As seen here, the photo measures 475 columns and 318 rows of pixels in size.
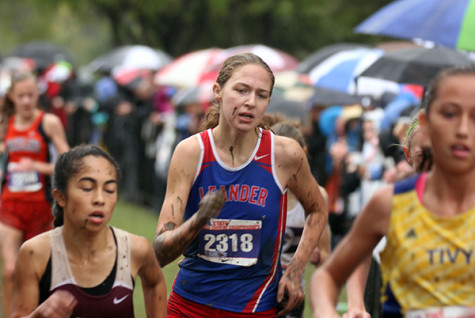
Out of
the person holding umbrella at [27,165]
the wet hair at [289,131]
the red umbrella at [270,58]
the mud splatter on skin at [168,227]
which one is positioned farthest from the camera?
the red umbrella at [270,58]

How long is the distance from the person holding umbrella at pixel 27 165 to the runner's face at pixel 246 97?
131 inches

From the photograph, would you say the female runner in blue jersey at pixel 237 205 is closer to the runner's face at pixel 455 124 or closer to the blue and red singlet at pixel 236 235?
the blue and red singlet at pixel 236 235

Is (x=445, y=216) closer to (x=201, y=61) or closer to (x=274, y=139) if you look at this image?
(x=274, y=139)

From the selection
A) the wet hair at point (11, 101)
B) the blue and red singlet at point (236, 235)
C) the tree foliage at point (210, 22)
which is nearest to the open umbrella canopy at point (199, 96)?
the wet hair at point (11, 101)

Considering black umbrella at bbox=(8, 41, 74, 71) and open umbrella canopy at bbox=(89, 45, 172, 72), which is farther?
black umbrella at bbox=(8, 41, 74, 71)

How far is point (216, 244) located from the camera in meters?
4.58

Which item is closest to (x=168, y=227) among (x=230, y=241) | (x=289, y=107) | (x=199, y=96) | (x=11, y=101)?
(x=230, y=241)

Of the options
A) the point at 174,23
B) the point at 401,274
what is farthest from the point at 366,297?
the point at 174,23

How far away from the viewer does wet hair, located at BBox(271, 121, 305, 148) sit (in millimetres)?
5781

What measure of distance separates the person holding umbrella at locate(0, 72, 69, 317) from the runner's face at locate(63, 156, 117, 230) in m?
3.55

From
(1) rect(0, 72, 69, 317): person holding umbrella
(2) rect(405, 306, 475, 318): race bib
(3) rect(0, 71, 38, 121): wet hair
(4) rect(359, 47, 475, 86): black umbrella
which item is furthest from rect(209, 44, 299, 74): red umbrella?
(2) rect(405, 306, 475, 318): race bib

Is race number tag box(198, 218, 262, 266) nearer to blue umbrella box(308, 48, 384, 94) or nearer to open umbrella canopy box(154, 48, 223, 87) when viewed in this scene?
blue umbrella box(308, 48, 384, 94)

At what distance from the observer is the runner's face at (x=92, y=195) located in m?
4.06

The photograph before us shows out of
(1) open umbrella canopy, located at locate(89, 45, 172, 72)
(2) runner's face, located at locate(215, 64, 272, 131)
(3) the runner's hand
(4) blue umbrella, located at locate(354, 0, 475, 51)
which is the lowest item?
(1) open umbrella canopy, located at locate(89, 45, 172, 72)
